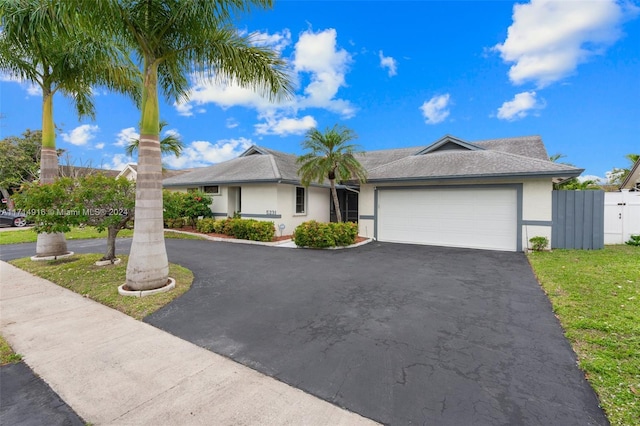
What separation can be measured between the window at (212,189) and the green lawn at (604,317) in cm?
1452

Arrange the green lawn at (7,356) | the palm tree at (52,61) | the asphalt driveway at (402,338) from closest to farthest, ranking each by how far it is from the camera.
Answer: the asphalt driveway at (402,338) < the green lawn at (7,356) < the palm tree at (52,61)

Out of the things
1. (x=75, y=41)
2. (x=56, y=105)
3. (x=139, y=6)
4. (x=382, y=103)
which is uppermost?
(x=382, y=103)

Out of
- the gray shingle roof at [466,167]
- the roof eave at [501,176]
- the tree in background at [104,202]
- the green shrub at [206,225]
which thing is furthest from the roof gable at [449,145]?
the tree in background at [104,202]

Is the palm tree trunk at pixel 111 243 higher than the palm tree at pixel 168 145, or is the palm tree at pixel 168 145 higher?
the palm tree at pixel 168 145

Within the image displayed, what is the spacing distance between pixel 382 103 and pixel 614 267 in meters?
12.6

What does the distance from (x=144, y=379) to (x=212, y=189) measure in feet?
46.4

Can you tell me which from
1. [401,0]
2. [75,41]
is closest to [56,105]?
[75,41]

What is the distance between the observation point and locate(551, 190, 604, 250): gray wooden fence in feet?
32.1

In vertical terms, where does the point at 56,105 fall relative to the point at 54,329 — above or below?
above

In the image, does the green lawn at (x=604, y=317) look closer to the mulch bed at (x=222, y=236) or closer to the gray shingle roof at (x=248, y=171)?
the mulch bed at (x=222, y=236)

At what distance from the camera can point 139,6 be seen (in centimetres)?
519

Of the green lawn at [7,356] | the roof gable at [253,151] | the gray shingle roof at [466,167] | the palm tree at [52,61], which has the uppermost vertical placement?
the palm tree at [52,61]

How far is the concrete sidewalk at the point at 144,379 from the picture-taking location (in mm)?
2350

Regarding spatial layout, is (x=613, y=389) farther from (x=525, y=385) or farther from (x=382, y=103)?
(x=382, y=103)
